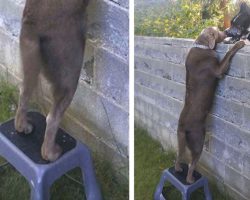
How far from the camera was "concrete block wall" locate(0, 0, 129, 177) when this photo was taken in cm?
175

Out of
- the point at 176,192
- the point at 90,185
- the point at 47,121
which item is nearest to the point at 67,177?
the point at 90,185

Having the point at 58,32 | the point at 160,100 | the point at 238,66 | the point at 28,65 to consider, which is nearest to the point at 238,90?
the point at 238,66

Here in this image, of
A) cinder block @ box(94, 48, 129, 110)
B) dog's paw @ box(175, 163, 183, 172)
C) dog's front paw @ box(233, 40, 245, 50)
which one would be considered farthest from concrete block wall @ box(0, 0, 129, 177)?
dog's front paw @ box(233, 40, 245, 50)

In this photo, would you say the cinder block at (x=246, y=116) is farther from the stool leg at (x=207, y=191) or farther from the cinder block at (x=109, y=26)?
the cinder block at (x=109, y=26)

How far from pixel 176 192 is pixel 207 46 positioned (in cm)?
61

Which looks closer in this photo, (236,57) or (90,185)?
(236,57)

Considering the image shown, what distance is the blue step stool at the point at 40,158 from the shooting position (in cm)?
179

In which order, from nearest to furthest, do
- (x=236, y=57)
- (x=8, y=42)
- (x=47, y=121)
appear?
1. (x=236, y=57)
2. (x=47, y=121)
3. (x=8, y=42)

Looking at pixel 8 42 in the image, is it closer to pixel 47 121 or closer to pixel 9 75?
pixel 9 75

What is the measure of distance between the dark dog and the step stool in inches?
21.2

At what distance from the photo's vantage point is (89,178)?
1.91 m

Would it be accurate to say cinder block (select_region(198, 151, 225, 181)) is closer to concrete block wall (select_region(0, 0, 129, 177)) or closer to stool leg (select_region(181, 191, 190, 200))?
stool leg (select_region(181, 191, 190, 200))

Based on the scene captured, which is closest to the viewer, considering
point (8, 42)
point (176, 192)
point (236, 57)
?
point (236, 57)

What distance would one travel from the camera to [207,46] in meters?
1.50
